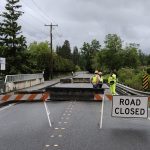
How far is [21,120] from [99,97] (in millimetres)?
6367

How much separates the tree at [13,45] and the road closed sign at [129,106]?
45.9m

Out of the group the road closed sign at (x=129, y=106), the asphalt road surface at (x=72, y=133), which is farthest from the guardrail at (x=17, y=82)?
the road closed sign at (x=129, y=106)

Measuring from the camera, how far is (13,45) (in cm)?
5981

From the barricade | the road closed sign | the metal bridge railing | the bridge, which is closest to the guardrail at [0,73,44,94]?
the metal bridge railing

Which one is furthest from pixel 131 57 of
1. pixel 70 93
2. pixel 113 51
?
pixel 70 93

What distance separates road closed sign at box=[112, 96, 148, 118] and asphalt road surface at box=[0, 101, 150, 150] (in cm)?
41

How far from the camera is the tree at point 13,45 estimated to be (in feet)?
194

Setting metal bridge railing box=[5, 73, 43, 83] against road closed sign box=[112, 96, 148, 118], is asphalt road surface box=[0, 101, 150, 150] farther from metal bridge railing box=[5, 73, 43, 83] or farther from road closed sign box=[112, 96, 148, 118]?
metal bridge railing box=[5, 73, 43, 83]

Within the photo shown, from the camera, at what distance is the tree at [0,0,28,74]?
59125mm

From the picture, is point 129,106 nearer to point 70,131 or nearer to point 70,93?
point 70,131

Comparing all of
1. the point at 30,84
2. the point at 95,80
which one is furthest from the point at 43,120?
Answer: the point at 30,84

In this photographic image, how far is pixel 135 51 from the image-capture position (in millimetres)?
98938

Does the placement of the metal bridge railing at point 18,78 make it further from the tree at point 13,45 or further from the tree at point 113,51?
the tree at point 113,51

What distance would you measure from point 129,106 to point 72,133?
2.39 m
